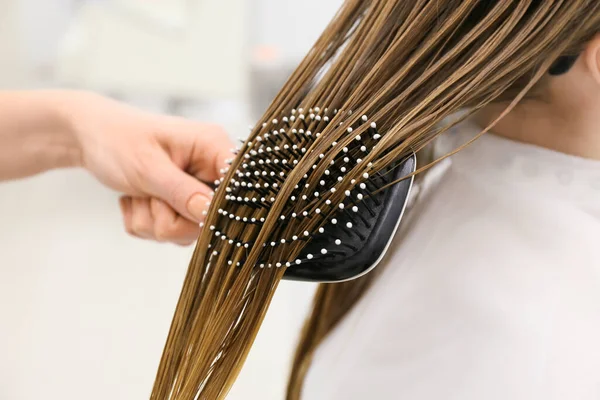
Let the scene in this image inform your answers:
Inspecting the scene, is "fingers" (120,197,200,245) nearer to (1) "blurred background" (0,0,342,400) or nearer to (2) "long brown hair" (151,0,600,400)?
(2) "long brown hair" (151,0,600,400)

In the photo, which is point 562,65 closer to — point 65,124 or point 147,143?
point 147,143

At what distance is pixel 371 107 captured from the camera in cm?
57

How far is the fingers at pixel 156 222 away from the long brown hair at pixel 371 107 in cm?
17

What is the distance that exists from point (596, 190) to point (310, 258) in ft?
1.02

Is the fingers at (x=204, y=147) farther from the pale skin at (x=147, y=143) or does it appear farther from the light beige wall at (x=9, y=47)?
the light beige wall at (x=9, y=47)

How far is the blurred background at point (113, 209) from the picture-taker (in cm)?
182

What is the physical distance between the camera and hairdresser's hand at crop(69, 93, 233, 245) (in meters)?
0.76

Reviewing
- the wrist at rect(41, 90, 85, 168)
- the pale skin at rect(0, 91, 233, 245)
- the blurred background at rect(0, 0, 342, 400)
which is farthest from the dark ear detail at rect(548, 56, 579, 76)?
the blurred background at rect(0, 0, 342, 400)

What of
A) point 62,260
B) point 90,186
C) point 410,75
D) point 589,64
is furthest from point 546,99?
point 90,186

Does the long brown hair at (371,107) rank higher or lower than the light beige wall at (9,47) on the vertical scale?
lower

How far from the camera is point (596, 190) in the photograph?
0.64 metres

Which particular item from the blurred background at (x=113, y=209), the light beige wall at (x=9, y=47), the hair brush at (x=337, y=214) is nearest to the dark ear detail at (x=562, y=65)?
the hair brush at (x=337, y=214)

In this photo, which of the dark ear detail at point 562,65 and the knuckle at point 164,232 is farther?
the knuckle at point 164,232

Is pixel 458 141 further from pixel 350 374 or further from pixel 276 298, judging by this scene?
pixel 276 298
